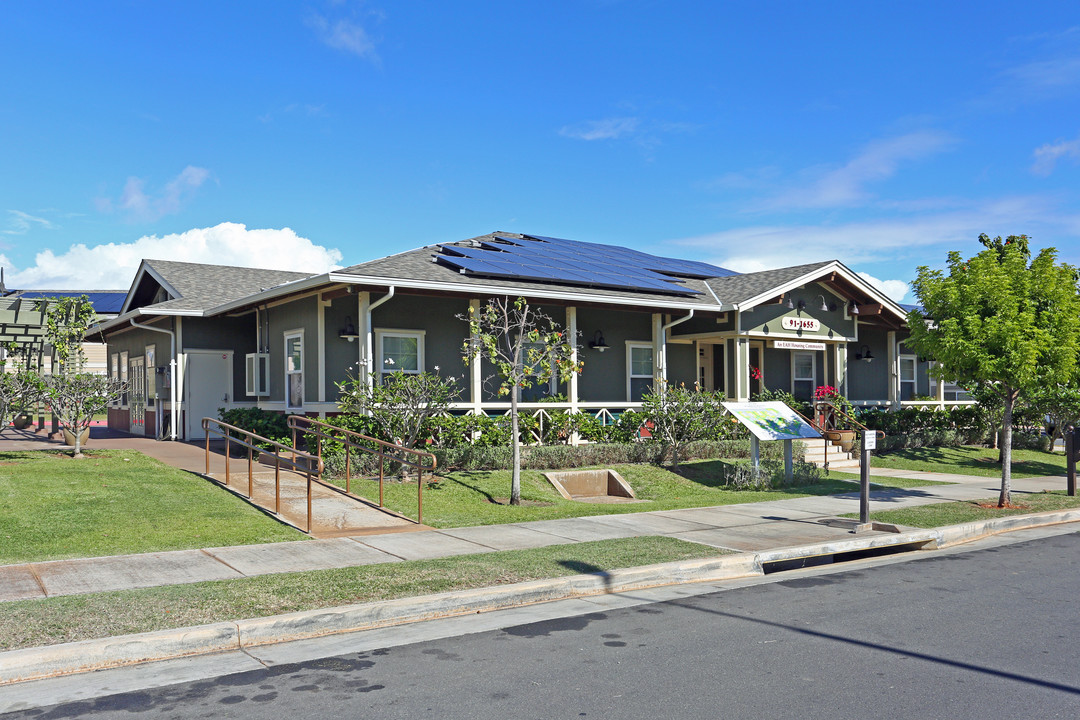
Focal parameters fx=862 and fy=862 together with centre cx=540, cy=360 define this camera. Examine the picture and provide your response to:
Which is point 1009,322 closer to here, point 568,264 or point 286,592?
point 568,264

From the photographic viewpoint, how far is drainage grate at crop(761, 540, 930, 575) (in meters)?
10.4

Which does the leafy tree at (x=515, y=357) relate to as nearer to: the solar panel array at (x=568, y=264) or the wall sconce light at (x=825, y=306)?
the solar panel array at (x=568, y=264)

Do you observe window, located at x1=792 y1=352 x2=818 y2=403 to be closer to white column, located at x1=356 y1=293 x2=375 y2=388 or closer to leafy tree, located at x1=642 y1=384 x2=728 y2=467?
leafy tree, located at x1=642 y1=384 x2=728 y2=467

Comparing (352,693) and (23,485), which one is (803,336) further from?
(352,693)

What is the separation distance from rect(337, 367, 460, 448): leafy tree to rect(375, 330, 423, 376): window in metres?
1.90

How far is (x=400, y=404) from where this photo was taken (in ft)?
51.2

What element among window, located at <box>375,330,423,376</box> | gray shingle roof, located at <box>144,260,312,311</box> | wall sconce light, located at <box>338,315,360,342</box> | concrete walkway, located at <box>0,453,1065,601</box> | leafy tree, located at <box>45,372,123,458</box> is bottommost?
concrete walkway, located at <box>0,453,1065,601</box>

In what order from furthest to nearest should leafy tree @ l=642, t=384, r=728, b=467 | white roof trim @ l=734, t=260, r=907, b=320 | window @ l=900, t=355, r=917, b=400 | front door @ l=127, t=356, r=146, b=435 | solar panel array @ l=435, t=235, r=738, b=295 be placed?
window @ l=900, t=355, r=917, b=400
front door @ l=127, t=356, r=146, b=435
white roof trim @ l=734, t=260, r=907, b=320
solar panel array @ l=435, t=235, r=738, b=295
leafy tree @ l=642, t=384, r=728, b=467

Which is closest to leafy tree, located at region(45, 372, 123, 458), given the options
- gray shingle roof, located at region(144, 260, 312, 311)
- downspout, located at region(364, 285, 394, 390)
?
gray shingle roof, located at region(144, 260, 312, 311)

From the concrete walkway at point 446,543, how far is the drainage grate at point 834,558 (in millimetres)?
249

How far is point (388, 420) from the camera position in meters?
15.5

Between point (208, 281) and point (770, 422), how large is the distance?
16.2 meters

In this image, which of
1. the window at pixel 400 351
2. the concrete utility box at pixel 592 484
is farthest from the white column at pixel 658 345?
the window at pixel 400 351

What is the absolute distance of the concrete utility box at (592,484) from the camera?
54.1 feet
